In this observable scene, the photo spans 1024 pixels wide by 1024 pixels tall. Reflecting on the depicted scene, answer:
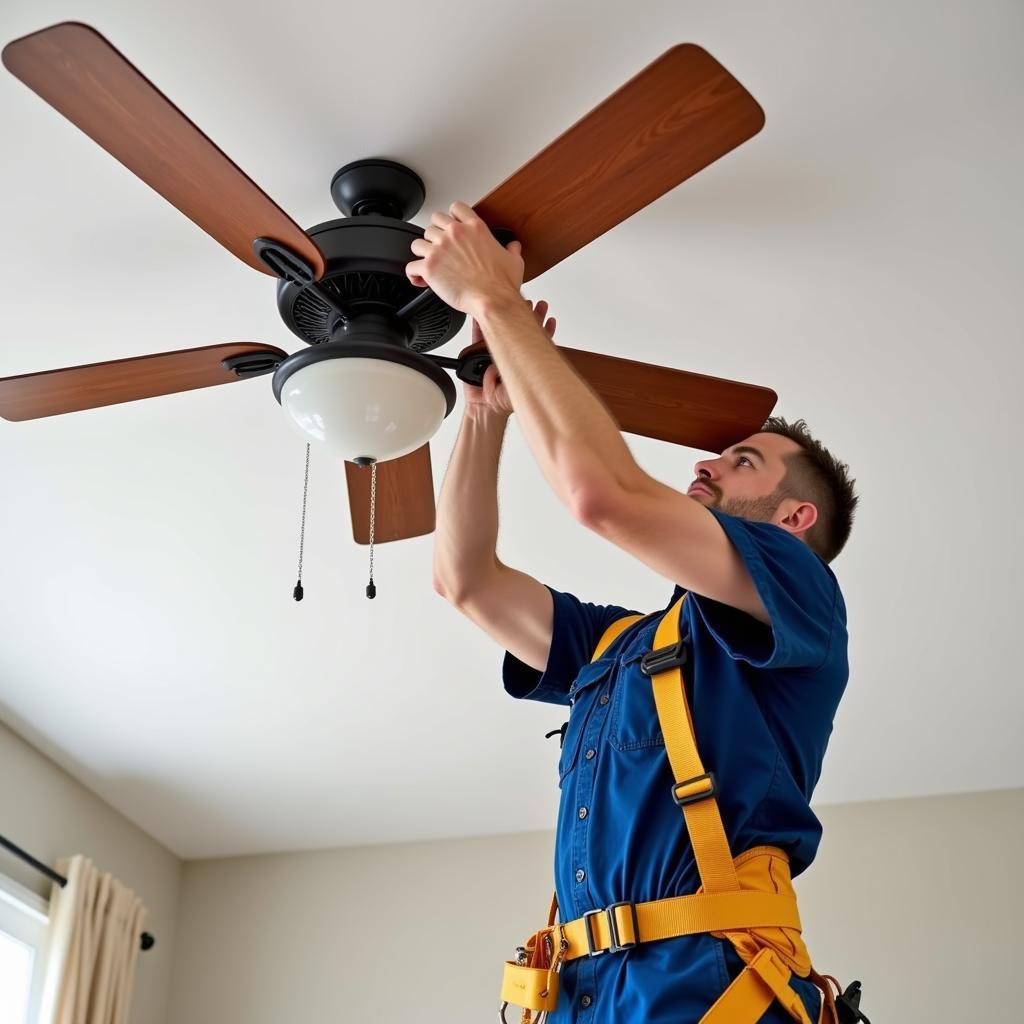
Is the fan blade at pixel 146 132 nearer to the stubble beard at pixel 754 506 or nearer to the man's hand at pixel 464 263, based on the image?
the man's hand at pixel 464 263

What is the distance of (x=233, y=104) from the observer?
1.75 m

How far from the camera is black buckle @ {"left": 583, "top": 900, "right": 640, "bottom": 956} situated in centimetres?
126

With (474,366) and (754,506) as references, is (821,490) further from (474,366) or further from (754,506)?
(474,366)

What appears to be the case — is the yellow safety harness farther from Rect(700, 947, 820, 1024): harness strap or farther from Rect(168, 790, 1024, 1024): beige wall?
Rect(168, 790, 1024, 1024): beige wall

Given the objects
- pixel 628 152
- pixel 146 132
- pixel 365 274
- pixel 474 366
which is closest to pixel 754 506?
pixel 474 366

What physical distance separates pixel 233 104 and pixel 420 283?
45 centimetres

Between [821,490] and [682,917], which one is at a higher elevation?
[821,490]

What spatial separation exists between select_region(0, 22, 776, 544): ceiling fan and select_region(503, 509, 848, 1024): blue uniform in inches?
17.3

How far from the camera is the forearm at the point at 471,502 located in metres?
1.77

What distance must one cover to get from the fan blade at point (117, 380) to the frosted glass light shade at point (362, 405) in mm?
96

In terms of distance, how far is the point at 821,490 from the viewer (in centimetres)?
177

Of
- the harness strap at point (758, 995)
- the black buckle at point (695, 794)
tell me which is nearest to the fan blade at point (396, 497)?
the black buckle at point (695, 794)

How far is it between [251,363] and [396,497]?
15.8 inches

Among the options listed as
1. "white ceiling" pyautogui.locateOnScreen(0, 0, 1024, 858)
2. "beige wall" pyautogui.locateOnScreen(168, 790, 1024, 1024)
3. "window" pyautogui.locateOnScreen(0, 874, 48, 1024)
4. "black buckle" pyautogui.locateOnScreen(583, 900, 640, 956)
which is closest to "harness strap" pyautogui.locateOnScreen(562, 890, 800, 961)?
"black buckle" pyautogui.locateOnScreen(583, 900, 640, 956)
